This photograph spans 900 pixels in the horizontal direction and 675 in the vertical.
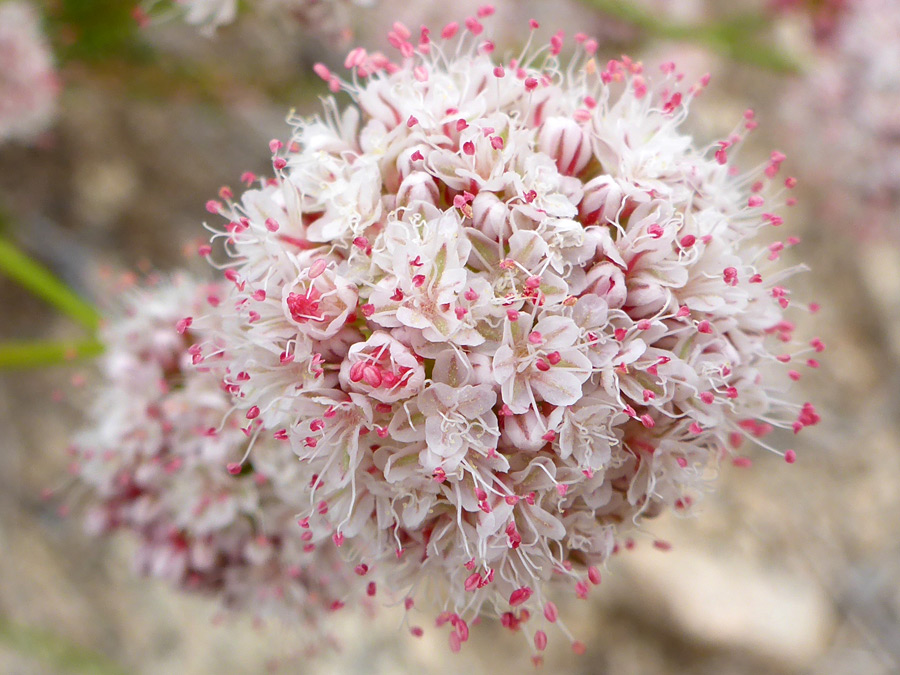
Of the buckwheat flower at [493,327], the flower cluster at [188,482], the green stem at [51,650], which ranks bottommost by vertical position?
the green stem at [51,650]

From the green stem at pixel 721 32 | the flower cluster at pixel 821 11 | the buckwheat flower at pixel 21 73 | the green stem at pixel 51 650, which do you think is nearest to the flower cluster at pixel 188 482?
the buckwheat flower at pixel 21 73

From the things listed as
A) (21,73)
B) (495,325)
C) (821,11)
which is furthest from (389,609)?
(821,11)

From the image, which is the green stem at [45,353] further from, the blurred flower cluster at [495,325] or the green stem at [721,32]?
the green stem at [721,32]

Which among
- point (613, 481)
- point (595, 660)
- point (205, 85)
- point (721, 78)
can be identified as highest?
point (721, 78)

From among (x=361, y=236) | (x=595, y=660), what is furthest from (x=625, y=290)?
(x=595, y=660)

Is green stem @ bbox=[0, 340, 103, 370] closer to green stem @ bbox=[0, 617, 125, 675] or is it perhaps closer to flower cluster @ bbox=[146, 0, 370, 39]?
flower cluster @ bbox=[146, 0, 370, 39]

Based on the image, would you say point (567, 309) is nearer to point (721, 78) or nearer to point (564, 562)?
point (564, 562)
